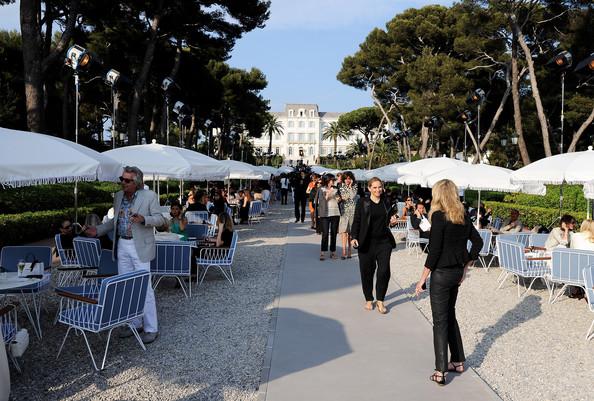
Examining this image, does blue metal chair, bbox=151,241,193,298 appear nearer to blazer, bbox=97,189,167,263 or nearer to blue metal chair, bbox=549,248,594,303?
blazer, bbox=97,189,167,263

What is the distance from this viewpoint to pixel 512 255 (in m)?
7.25

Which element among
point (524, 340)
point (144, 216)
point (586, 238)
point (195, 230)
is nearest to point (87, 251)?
point (144, 216)

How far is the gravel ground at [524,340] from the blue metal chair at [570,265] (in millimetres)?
395

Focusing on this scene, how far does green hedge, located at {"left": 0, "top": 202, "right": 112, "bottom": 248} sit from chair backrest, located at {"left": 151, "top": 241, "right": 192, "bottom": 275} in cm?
533

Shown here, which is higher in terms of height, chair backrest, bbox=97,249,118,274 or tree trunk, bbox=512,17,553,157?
tree trunk, bbox=512,17,553,157

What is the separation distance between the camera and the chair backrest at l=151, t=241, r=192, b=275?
6.73 metres

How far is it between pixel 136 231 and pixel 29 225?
25.6 feet

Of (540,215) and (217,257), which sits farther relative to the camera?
(540,215)

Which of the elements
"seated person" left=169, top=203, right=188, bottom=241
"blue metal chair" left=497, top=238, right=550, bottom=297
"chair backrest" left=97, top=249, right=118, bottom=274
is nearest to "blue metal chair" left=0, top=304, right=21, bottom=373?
"chair backrest" left=97, top=249, right=118, bottom=274

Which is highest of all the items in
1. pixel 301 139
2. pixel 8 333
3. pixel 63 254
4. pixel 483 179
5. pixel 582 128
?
pixel 301 139

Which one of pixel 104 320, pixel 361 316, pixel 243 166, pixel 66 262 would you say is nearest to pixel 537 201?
pixel 243 166

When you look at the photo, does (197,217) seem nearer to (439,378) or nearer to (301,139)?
(439,378)

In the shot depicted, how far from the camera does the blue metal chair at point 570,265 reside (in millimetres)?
6242

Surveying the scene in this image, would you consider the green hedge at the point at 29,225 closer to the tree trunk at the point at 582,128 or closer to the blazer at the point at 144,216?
the blazer at the point at 144,216
